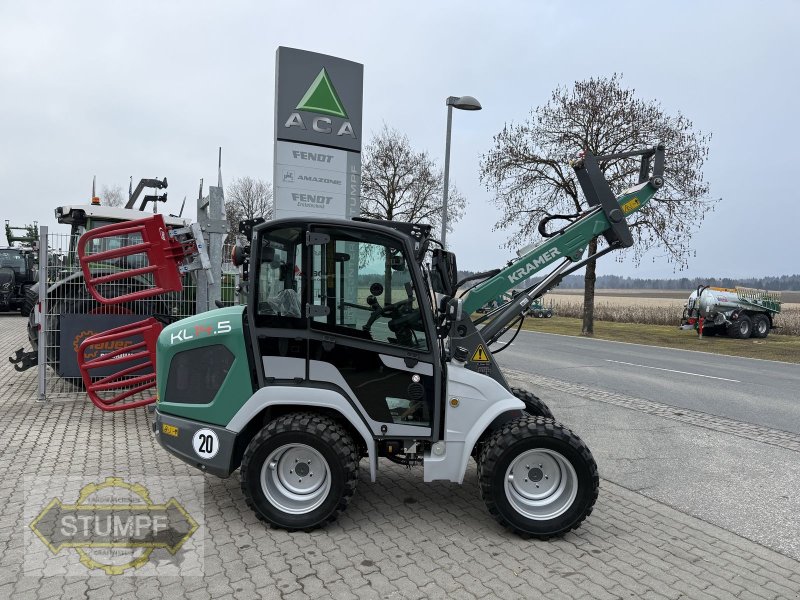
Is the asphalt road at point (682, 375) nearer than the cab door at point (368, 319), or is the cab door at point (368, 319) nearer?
the cab door at point (368, 319)

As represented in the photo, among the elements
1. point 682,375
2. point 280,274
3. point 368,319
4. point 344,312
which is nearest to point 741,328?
point 682,375

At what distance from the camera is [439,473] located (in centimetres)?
424

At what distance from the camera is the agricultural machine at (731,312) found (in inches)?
938

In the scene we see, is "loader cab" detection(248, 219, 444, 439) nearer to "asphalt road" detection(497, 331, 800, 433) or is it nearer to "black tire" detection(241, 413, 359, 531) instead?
"black tire" detection(241, 413, 359, 531)

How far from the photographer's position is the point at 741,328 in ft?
78.5

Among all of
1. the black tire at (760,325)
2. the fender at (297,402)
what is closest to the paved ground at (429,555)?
the fender at (297,402)

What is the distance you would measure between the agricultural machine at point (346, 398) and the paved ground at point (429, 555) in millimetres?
262

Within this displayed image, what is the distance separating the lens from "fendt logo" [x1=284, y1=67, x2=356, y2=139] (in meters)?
8.26

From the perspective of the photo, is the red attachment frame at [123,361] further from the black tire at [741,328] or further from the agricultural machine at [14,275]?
the black tire at [741,328]

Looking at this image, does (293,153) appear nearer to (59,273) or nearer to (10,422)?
(59,273)

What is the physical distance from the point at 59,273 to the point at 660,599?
26.1 feet

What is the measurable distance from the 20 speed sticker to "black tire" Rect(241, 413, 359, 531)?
31cm

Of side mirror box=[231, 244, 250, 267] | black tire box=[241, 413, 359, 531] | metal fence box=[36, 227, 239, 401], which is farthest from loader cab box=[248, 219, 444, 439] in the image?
metal fence box=[36, 227, 239, 401]

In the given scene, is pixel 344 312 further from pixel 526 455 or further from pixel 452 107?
pixel 452 107
